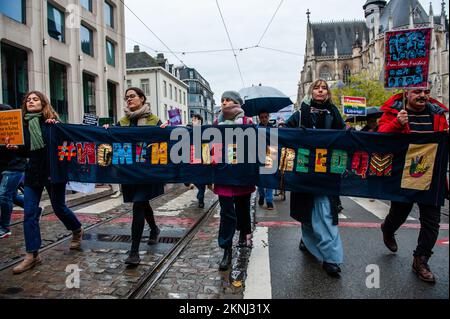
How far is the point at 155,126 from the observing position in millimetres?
4598

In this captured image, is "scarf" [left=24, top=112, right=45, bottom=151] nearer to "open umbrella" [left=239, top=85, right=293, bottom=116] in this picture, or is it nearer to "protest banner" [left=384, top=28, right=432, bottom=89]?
"protest banner" [left=384, top=28, right=432, bottom=89]

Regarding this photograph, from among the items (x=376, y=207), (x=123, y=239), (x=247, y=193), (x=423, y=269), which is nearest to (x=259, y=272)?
(x=247, y=193)

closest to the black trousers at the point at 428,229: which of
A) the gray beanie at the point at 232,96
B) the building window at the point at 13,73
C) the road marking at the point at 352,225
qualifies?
the road marking at the point at 352,225

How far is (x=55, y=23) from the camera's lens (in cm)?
1775

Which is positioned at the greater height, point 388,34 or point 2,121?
point 388,34

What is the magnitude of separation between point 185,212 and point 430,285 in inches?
194

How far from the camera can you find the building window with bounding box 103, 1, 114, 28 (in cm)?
2359

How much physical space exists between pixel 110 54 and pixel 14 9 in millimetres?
10309

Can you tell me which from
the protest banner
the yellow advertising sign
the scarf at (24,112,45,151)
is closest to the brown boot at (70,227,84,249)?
the scarf at (24,112,45,151)

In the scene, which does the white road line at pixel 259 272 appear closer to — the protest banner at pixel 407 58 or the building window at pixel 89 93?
the protest banner at pixel 407 58

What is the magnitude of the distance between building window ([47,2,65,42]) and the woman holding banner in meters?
17.3

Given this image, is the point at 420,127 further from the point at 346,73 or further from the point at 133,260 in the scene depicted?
the point at 346,73
